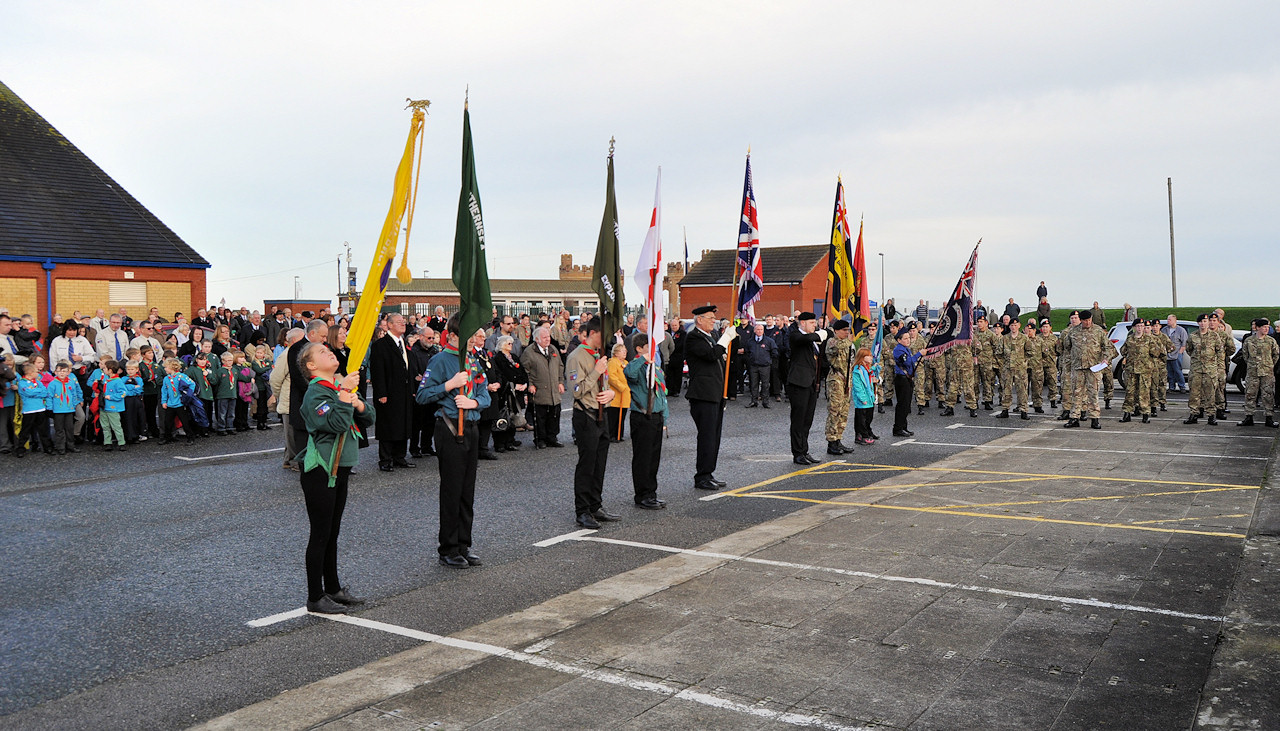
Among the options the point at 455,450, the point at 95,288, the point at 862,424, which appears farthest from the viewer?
the point at 95,288

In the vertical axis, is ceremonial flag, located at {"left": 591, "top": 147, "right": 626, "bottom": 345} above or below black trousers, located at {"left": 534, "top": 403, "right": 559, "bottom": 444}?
above

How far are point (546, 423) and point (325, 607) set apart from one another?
28.9 ft

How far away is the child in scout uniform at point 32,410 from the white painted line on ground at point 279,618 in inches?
388

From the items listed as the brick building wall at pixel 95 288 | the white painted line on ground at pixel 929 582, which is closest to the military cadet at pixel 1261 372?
the white painted line on ground at pixel 929 582

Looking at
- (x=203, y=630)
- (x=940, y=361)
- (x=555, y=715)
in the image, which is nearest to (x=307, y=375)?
(x=203, y=630)

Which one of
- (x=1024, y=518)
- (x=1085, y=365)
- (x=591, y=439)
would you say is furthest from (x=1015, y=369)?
(x=591, y=439)

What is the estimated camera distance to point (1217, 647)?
5574mm

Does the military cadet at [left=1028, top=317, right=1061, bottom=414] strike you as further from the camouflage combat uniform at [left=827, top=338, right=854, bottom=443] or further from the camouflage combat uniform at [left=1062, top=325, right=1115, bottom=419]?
the camouflage combat uniform at [left=827, top=338, right=854, bottom=443]

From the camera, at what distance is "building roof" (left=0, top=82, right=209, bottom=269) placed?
26906mm

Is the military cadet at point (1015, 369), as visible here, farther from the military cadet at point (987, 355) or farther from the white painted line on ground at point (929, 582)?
the white painted line on ground at point (929, 582)

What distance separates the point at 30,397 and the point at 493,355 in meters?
6.71

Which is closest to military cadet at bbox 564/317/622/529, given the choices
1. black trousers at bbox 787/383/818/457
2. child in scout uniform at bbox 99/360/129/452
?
black trousers at bbox 787/383/818/457

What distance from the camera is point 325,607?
21.0 ft

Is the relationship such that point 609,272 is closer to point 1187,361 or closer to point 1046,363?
point 1046,363
